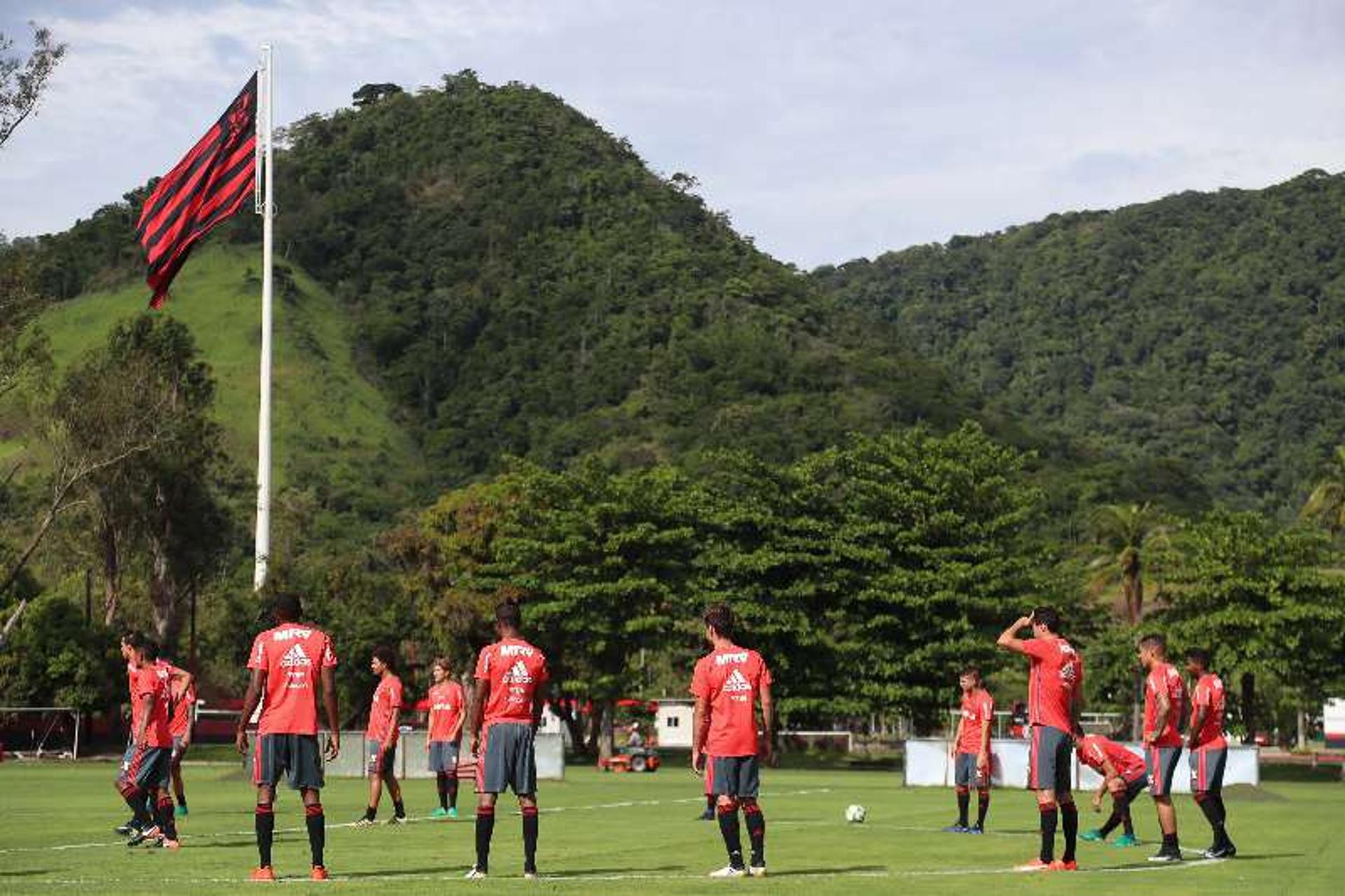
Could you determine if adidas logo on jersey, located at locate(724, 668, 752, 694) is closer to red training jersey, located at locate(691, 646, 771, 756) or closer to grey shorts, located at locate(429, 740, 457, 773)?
red training jersey, located at locate(691, 646, 771, 756)

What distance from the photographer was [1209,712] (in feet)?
65.5

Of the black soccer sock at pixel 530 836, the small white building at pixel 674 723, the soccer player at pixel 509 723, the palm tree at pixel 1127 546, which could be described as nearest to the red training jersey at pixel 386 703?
the soccer player at pixel 509 723

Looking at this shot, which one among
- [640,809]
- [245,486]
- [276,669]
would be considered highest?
[245,486]

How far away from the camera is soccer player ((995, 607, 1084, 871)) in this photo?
17359 mm

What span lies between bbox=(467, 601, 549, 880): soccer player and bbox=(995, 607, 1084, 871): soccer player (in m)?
4.14

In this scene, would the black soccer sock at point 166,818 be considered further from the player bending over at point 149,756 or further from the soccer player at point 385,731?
the soccer player at point 385,731

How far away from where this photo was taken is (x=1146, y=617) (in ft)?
240

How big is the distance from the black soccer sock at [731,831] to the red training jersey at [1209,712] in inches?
217

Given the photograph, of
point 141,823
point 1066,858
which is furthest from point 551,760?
point 1066,858

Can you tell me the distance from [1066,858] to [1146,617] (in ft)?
188

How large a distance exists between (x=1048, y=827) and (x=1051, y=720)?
3.01 ft

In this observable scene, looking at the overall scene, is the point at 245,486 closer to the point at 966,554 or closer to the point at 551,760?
the point at 966,554

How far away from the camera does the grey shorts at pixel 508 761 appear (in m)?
16.4

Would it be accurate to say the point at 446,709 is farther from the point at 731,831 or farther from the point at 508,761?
the point at 731,831
